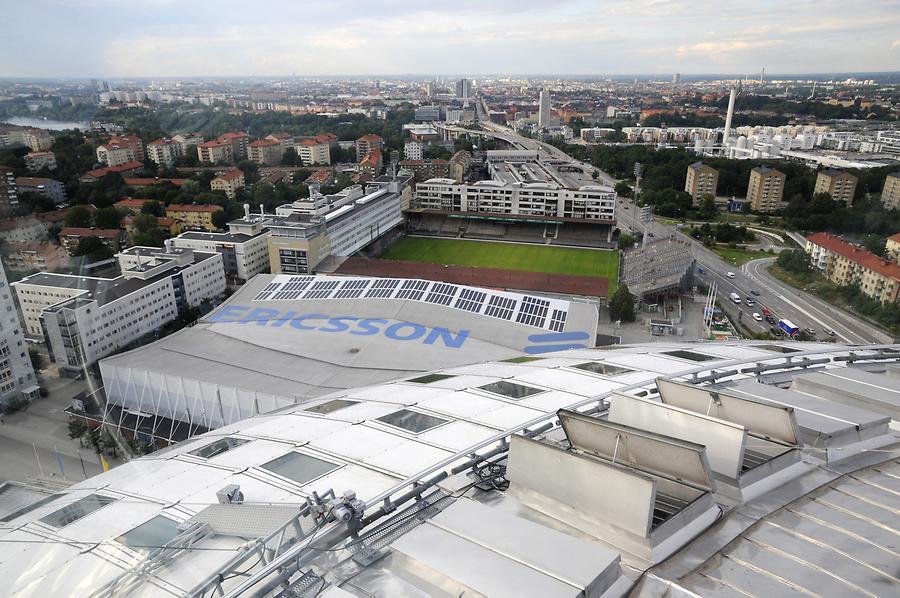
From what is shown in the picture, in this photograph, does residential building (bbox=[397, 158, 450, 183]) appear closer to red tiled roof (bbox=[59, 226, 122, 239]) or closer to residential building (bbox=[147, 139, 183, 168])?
residential building (bbox=[147, 139, 183, 168])

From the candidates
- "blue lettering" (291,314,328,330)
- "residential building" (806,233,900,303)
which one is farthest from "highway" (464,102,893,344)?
"blue lettering" (291,314,328,330)

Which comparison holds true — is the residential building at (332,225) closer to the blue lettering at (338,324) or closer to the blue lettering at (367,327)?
the blue lettering at (338,324)

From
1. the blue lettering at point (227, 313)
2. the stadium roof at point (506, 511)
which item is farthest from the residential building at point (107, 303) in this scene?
the stadium roof at point (506, 511)

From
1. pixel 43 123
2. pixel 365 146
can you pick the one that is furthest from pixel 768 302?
pixel 365 146

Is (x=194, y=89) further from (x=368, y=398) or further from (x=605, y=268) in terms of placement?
(x=368, y=398)

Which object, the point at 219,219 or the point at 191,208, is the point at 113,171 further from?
the point at 219,219

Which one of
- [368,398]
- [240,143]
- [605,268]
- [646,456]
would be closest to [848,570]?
[646,456]
